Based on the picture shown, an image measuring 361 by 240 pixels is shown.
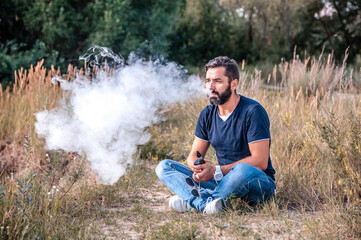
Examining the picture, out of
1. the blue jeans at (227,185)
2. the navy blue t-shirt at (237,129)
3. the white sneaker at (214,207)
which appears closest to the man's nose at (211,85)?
the navy blue t-shirt at (237,129)

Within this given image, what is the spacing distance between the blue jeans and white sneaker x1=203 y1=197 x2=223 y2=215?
0.20ft

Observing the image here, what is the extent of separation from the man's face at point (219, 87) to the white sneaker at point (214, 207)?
2.87ft

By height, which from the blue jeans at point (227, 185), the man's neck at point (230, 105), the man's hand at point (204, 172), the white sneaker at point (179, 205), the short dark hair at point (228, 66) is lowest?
the white sneaker at point (179, 205)

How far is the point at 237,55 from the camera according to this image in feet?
62.7

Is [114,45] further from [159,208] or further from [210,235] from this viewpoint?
[210,235]

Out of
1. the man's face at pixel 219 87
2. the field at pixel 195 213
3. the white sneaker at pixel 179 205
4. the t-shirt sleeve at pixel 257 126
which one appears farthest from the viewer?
the white sneaker at pixel 179 205

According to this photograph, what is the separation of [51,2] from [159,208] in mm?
8758

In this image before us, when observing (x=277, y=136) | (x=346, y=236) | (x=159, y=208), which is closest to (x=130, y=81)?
(x=159, y=208)

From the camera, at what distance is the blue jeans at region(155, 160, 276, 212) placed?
125 inches

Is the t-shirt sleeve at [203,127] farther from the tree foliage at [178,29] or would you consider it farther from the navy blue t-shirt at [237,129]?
the tree foliage at [178,29]

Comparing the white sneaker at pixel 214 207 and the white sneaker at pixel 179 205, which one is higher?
the white sneaker at pixel 214 207

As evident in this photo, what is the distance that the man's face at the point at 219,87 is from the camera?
3334 millimetres

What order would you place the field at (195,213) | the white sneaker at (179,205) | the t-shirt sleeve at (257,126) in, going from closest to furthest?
the field at (195,213), the t-shirt sleeve at (257,126), the white sneaker at (179,205)

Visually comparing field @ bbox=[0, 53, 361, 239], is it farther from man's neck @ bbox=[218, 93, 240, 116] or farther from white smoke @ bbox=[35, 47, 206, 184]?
man's neck @ bbox=[218, 93, 240, 116]
